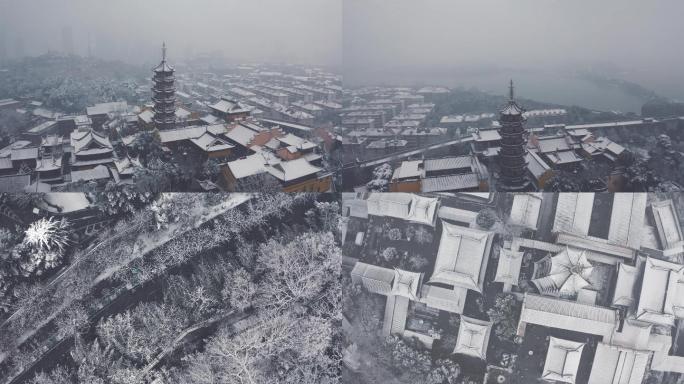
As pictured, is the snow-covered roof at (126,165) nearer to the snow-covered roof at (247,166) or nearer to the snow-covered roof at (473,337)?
the snow-covered roof at (247,166)

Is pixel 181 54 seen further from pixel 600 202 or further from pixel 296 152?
pixel 600 202

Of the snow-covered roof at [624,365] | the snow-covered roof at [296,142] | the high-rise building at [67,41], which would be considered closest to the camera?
the snow-covered roof at [624,365]

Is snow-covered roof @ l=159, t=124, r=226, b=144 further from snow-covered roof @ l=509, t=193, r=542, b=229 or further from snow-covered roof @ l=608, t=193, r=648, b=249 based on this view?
snow-covered roof @ l=608, t=193, r=648, b=249

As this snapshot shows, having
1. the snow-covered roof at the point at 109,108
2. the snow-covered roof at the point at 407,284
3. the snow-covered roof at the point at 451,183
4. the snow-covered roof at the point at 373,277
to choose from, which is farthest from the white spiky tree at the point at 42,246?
the snow-covered roof at the point at 451,183

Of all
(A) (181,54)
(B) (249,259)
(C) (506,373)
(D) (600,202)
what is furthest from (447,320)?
(A) (181,54)

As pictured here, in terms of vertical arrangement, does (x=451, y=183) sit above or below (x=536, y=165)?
below

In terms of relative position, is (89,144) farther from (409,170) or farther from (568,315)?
(568,315)

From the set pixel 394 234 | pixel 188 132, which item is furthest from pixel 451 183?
pixel 188 132
